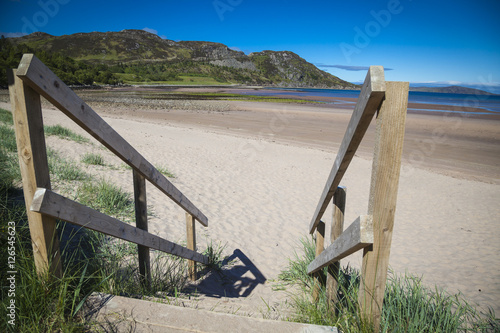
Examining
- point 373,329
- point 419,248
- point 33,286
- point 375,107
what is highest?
point 375,107

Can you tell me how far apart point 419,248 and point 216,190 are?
4589mm

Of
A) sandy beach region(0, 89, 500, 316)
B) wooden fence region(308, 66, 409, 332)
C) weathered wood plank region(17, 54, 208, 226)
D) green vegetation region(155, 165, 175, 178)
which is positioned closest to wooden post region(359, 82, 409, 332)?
wooden fence region(308, 66, 409, 332)

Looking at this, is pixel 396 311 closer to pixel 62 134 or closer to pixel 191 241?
pixel 191 241

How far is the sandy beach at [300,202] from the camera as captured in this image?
4422 mm

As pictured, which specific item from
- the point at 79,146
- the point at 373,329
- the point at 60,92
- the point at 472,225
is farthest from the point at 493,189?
the point at 79,146

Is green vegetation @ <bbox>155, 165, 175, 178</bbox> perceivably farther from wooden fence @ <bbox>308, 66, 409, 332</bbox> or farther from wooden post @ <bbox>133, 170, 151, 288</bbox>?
wooden fence @ <bbox>308, 66, 409, 332</bbox>

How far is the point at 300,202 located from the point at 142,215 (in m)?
5.14

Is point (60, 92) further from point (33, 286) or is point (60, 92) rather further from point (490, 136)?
point (490, 136)

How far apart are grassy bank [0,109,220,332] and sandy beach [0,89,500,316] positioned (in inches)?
25.3

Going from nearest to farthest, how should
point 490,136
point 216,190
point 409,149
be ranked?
point 216,190 → point 409,149 → point 490,136

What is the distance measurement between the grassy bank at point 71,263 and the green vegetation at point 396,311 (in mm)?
1270

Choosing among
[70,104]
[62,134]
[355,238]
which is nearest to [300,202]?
[355,238]

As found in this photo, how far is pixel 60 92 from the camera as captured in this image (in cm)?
145

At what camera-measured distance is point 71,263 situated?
8.36 ft
